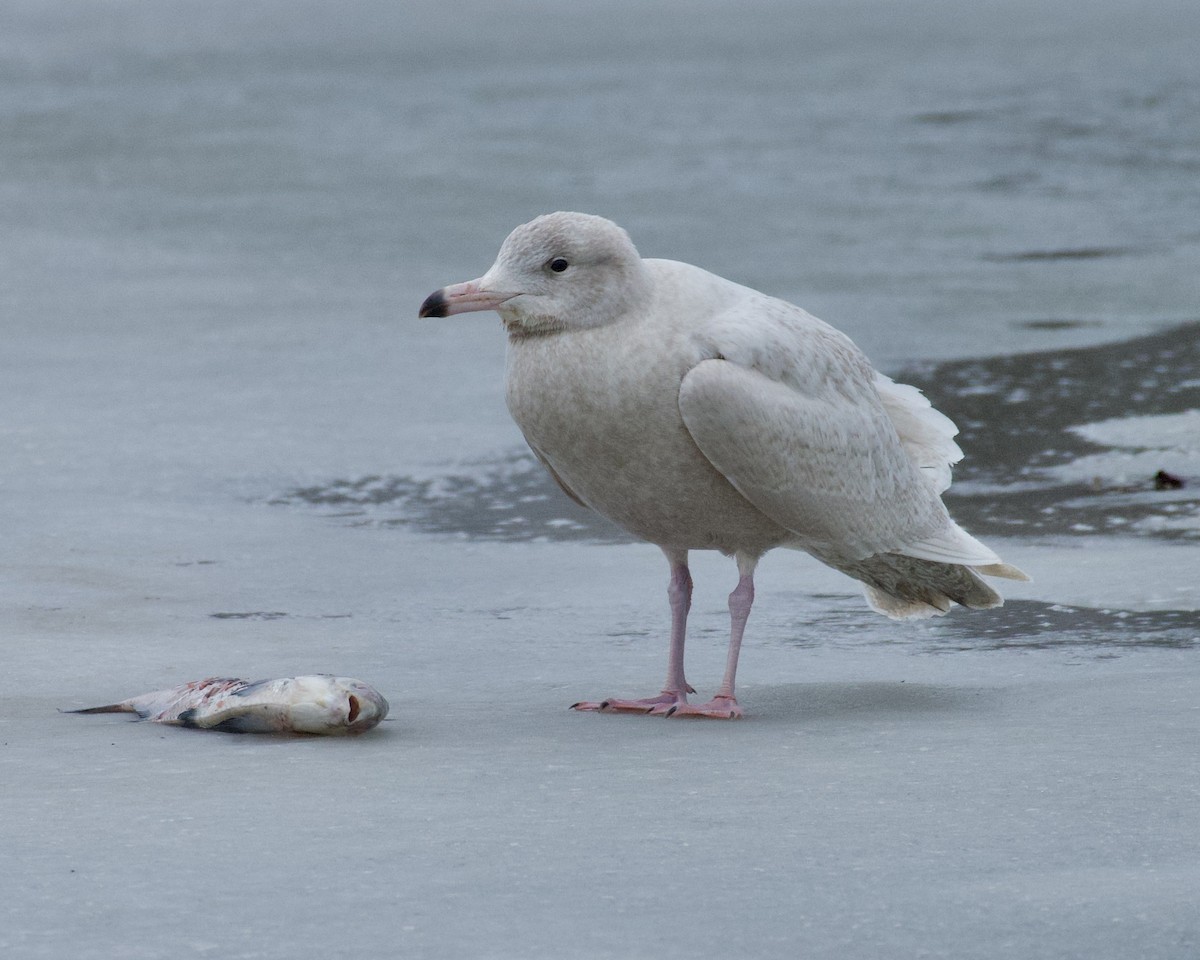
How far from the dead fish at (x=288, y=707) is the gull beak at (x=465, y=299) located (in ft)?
3.16

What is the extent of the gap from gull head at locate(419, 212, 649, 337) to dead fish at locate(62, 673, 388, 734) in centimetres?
97

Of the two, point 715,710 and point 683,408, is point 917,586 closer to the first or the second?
point 715,710

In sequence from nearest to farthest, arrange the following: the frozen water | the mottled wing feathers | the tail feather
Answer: the frozen water → the mottled wing feathers → the tail feather

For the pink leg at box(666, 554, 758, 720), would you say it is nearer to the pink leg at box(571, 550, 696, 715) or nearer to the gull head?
the pink leg at box(571, 550, 696, 715)

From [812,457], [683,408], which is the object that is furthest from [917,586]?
[683,408]

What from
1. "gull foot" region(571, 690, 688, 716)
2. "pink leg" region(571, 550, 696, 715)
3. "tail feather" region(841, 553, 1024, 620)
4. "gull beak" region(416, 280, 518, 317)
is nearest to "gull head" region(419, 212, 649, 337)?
"gull beak" region(416, 280, 518, 317)

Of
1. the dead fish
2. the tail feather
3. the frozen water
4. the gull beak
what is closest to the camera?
the frozen water

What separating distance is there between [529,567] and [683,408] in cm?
211

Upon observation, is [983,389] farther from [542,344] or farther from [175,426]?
[542,344]

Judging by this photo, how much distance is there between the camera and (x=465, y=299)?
541 centimetres

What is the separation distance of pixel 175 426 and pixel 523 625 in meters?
3.36

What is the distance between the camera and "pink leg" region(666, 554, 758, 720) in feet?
17.8

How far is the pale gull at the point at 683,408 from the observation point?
529 centimetres

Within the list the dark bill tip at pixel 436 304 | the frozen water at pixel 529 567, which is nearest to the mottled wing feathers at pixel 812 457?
the frozen water at pixel 529 567
